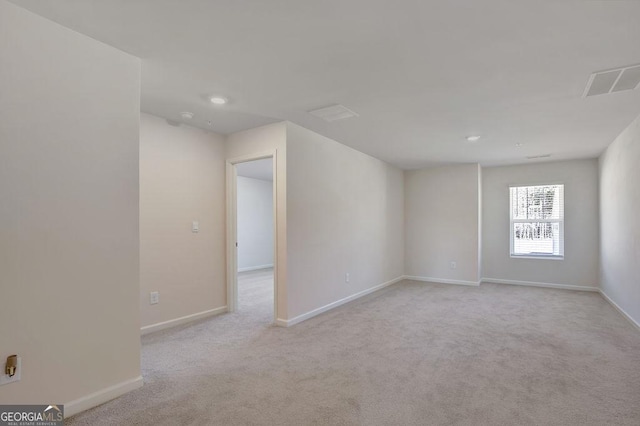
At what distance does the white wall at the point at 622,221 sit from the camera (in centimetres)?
380

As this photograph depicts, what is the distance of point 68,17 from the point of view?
2.00m

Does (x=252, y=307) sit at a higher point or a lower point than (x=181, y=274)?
lower

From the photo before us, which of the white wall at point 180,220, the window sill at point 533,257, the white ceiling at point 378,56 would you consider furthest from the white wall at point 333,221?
the window sill at point 533,257

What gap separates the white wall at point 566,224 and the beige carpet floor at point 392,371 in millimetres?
1837

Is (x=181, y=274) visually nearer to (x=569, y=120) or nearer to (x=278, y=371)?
(x=278, y=371)

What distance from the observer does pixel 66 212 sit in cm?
210

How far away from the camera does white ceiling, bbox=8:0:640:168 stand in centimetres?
191

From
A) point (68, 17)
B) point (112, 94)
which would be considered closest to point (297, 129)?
point (112, 94)

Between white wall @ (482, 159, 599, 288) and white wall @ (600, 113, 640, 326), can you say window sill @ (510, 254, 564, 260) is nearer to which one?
white wall @ (482, 159, 599, 288)

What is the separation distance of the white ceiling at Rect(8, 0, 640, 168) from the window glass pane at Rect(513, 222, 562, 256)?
2.82m

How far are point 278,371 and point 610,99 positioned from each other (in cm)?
391

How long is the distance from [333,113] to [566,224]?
17.4ft

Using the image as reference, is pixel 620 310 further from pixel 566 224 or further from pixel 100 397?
pixel 100 397

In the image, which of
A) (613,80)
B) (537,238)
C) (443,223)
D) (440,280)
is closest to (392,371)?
(613,80)
